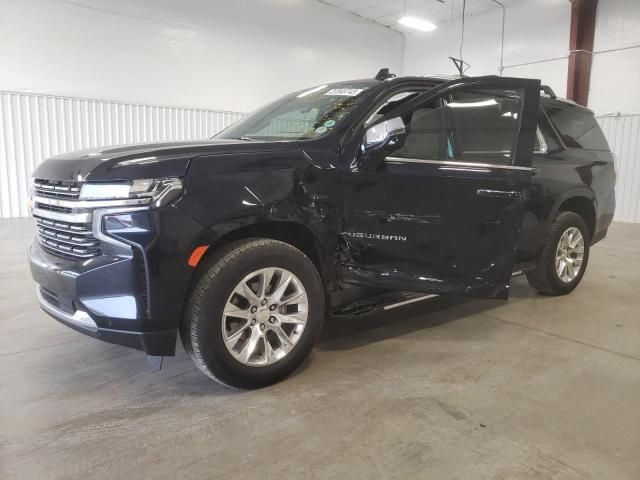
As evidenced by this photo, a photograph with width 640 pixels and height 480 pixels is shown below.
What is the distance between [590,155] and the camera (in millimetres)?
4156

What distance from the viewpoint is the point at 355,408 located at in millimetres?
2277

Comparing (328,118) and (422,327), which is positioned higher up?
(328,118)

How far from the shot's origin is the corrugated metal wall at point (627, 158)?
9.85 metres

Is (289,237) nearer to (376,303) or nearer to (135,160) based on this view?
(376,303)

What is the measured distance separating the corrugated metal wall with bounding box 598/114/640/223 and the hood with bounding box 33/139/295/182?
33.1 feet

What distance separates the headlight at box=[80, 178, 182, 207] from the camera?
2062 mm

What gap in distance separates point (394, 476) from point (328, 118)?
6.31 ft

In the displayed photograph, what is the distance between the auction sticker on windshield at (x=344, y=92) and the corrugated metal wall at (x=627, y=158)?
9173 millimetres

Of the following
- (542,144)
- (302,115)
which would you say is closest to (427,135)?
(302,115)

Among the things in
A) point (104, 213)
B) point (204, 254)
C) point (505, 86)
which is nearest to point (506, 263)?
point (505, 86)

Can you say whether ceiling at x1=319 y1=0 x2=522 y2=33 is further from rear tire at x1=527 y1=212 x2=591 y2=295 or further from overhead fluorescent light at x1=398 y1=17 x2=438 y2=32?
rear tire at x1=527 y1=212 x2=591 y2=295

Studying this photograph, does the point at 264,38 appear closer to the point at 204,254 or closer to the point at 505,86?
the point at 505,86

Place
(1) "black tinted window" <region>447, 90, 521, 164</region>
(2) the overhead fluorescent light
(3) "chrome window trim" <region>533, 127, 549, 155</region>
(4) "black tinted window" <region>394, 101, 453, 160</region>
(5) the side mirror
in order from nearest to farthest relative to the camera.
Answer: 1. (5) the side mirror
2. (4) "black tinted window" <region>394, 101, 453, 160</region>
3. (1) "black tinted window" <region>447, 90, 521, 164</region>
4. (3) "chrome window trim" <region>533, 127, 549, 155</region>
5. (2) the overhead fluorescent light

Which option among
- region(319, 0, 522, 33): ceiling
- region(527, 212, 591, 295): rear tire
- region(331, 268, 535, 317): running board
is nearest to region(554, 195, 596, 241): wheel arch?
region(527, 212, 591, 295): rear tire
